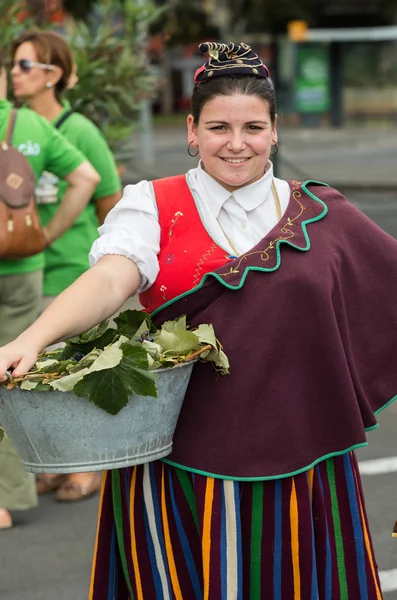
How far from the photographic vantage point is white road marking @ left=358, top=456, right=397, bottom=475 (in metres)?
5.99

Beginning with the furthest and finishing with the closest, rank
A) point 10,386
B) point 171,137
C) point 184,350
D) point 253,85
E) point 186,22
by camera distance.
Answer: point 186,22
point 171,137
point 253,85
point 184,350
point 10,386

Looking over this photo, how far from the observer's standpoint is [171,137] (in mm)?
36344

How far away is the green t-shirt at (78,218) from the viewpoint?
5543mm

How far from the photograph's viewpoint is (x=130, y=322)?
112 inches

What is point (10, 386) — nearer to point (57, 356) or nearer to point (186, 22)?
point (57, 356)

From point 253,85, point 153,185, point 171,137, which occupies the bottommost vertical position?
point 171,137

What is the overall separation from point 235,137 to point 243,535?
97 centimetres

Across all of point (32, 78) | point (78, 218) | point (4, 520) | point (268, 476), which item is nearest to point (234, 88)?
point (268, 476)

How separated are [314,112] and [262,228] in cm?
3417

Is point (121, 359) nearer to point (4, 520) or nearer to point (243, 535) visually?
point (243, 535)

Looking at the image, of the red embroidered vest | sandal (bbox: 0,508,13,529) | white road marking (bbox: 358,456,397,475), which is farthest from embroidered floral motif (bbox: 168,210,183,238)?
white road marking (bbox: 358,456,397,475)

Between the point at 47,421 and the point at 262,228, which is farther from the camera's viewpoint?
the point at 262,228

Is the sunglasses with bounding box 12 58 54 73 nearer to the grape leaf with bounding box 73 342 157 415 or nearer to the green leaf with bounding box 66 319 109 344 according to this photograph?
the green leaf with bounding box 66 319 109 344

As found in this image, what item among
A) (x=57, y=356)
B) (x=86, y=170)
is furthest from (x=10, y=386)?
(x=86, y=170)
